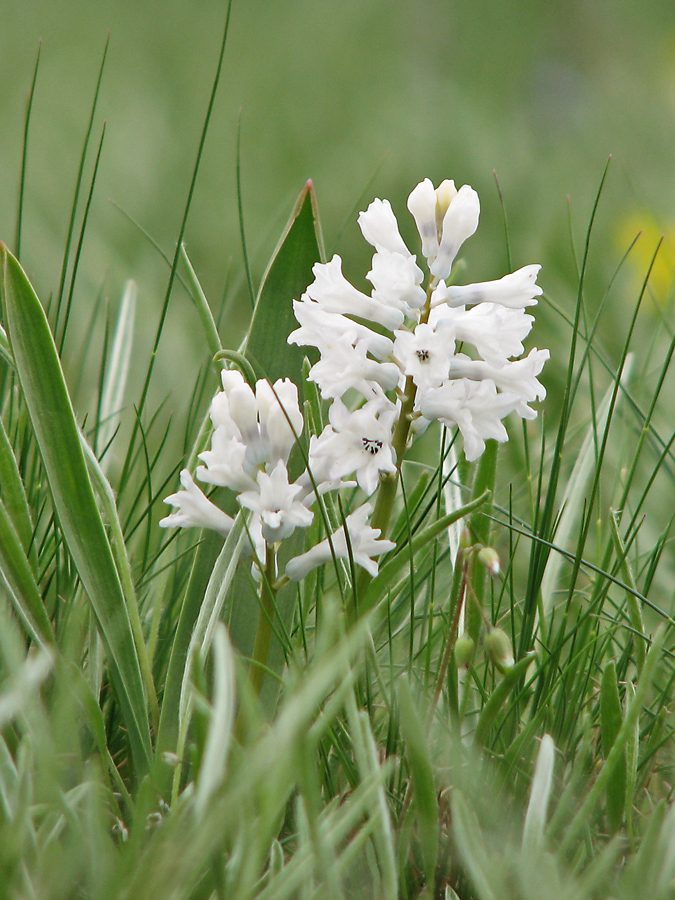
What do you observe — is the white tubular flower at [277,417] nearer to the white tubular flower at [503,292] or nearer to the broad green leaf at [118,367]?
the white tubular flower at [503,292]

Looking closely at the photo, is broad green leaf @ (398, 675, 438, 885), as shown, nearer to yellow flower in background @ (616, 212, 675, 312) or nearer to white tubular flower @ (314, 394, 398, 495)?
white tubular flower @ (314, 394, 398, 495)

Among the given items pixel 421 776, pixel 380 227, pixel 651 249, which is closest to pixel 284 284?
pixel 380 227

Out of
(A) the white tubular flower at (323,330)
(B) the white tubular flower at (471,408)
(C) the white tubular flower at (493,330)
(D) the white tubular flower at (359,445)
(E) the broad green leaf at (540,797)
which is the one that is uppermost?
(C) the white tubular flower at (493,330)

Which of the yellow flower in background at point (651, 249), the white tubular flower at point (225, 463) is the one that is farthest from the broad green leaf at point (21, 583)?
the yellow flower in background at point (651, 249)

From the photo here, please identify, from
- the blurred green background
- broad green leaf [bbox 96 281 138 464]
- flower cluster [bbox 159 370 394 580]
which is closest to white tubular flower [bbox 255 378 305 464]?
flower cluster [bbox 159 370 394 580]

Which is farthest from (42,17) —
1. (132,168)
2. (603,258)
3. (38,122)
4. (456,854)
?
(456,854)

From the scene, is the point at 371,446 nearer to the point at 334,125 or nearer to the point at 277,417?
the point at 277,417

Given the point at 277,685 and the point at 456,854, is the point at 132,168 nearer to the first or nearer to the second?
the point at 277,685
